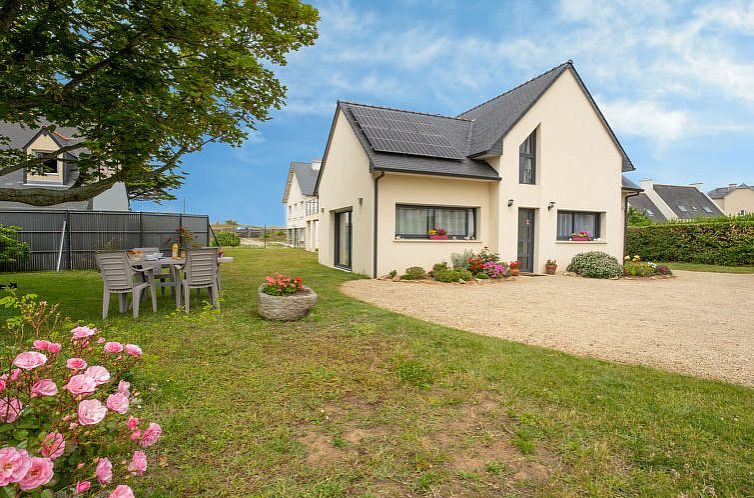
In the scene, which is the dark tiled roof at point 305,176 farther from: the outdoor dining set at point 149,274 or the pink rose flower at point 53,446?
the pink rose flower at point 53,446

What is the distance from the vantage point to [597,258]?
14.5 m

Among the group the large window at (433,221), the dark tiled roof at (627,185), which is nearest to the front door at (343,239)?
the large window at (433,221)

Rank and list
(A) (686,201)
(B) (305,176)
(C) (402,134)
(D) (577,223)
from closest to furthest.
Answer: (C) (402,134) → (D) (577,223) → (B) (305,176) → (A) (686,201)

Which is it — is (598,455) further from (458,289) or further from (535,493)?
(458,289)

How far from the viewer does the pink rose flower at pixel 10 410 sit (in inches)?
56.1

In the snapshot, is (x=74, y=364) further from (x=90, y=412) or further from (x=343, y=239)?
(x=343, y=239)

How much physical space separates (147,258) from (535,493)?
7.85 m

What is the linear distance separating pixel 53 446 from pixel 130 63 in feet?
24.2

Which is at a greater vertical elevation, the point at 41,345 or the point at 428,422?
the point at 41,345

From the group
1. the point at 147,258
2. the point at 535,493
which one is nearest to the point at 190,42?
the point at 147,258

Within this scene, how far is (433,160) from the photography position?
1334 cm

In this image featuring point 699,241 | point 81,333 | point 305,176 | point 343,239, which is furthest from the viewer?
point 305,176

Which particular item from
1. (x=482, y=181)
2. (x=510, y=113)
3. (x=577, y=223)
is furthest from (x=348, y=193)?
(x=577, y=223)

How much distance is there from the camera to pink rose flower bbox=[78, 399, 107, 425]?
4.54ft
